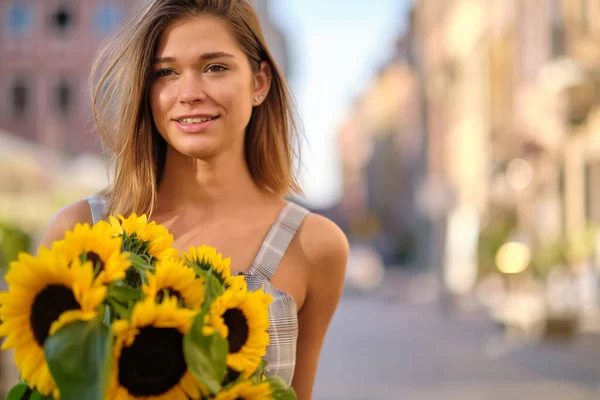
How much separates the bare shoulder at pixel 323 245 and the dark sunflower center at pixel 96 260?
0.64 metres

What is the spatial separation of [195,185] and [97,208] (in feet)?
0.55

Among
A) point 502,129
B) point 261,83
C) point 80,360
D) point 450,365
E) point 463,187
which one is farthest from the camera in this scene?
point 463,187

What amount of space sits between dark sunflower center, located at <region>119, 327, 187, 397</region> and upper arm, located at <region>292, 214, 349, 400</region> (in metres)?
0.63

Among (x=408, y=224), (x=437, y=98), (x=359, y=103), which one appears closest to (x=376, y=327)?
(x=437, y=98)

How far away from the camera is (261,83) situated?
5.96 ft

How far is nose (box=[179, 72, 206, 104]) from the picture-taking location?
157cm

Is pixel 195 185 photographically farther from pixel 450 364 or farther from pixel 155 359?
pixel 450 364

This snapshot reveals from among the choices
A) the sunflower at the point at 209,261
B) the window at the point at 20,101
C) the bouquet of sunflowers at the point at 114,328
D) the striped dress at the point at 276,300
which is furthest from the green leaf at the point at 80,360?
the window at the point at 20,101

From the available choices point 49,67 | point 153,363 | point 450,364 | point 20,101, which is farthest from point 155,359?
point 20,101

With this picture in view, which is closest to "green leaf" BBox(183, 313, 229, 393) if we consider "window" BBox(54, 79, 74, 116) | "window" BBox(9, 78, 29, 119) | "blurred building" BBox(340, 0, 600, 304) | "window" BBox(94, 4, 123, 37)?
"blurred building" BBox(340, 0, 600, 304)

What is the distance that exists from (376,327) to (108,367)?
701 inches

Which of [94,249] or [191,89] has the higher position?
[191,89]

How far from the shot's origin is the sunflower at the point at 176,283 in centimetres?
114

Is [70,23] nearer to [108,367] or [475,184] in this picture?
[475,184]
